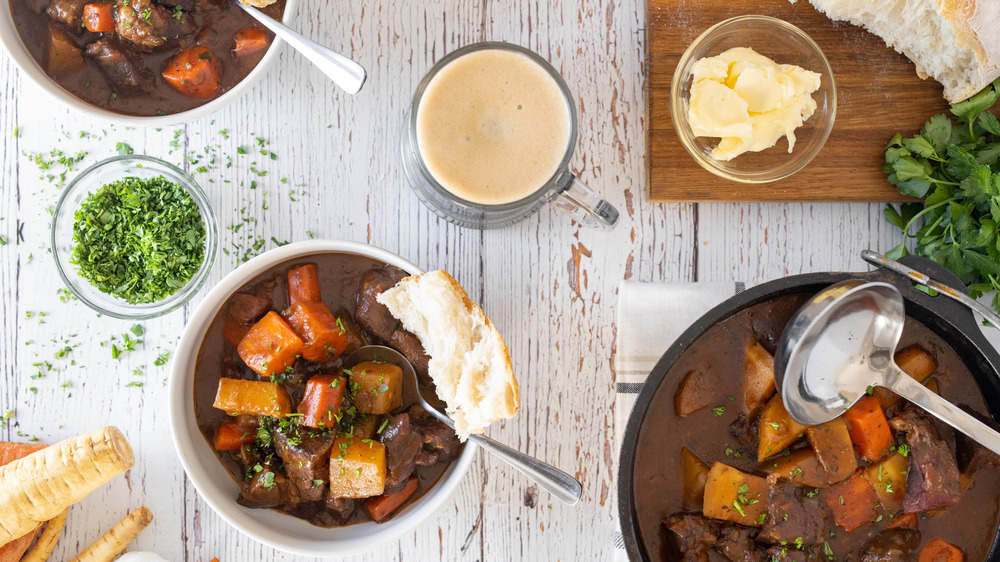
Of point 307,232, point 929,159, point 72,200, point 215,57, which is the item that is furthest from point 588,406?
point 72,200

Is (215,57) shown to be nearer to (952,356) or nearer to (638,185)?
(638,185)

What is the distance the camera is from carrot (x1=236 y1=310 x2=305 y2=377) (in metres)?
2.76

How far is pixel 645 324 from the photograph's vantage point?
3.11 meters

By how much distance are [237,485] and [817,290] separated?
7.53 ft

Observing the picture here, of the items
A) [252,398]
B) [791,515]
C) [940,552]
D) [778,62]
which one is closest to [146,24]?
[252,398]

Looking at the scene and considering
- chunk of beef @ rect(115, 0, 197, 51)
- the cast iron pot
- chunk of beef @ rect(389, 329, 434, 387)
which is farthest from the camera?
chunk of beef @ rect(389, 329, 434, 387)

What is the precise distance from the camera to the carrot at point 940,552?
9.35ft

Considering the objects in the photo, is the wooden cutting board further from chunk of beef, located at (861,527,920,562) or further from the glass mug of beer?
chunk of beef, located at (861,527,920,562)

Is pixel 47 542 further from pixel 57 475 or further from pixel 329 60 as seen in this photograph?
pixel 329 60

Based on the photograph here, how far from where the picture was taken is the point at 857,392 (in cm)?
277

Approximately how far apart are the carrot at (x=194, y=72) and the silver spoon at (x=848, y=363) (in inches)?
90.0

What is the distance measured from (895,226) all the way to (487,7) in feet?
6.44

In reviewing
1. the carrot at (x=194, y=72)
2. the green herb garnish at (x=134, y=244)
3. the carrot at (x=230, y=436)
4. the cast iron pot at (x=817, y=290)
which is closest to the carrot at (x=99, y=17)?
the carrot at (x=194, y=72)

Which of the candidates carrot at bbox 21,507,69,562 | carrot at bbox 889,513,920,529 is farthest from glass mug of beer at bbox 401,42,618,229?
carrot at bbox 21,507,69,562
